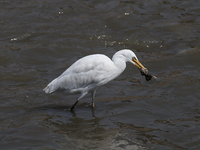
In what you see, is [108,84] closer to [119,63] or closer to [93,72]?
[93,72]

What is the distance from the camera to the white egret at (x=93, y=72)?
7047 mm

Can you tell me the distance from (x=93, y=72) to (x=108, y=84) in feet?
5.63

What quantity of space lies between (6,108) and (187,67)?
476 centimetres

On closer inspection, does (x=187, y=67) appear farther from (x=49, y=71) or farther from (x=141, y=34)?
(x=49, y=71)

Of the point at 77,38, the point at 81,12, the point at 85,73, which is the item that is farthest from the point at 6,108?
the point at 81,12

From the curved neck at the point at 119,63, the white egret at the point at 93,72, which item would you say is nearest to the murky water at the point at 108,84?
the white egret at the point at 93,72

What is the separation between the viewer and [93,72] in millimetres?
7164

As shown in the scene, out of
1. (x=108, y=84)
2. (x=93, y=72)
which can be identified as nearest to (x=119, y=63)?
(x=93, y=72)

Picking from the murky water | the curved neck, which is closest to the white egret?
the curved neck

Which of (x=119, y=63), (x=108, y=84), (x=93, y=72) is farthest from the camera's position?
(x=108, y=84)

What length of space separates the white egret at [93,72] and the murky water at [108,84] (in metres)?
0.53

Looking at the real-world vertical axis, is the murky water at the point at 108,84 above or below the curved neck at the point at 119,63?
below

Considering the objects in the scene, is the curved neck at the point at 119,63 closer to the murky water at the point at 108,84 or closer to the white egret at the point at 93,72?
the white egret at the point at 93,72

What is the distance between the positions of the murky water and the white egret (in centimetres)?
53
